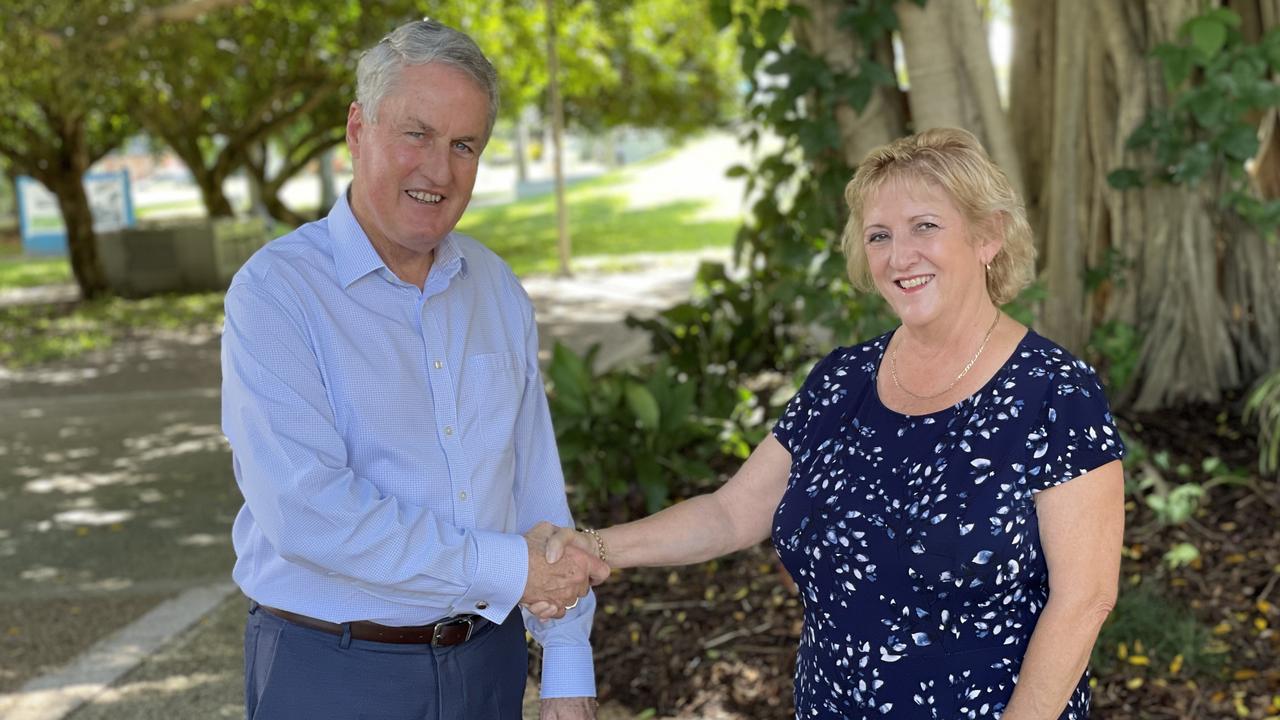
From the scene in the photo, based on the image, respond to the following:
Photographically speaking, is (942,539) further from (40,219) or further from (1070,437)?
(40,219)

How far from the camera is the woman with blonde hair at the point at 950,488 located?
2109mm

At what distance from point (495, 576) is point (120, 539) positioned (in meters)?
4.60

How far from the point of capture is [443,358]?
7.94 ft

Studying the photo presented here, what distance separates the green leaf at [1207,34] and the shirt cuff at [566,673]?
357 cm

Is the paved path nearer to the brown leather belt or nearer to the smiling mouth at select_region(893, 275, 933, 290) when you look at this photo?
the brown leather belt

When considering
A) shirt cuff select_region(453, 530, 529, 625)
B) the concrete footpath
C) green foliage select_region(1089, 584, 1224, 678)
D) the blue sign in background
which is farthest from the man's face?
the blue sign in background

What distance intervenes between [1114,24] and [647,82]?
1787cm

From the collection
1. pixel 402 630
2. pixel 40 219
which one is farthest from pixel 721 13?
pixel 40 219

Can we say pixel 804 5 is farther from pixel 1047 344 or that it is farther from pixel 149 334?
pixel 149 334

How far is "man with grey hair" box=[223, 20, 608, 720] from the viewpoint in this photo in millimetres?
2203

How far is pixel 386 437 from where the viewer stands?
2.31 metres

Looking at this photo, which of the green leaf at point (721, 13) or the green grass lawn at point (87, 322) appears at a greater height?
the green leaf at point (721, 13)

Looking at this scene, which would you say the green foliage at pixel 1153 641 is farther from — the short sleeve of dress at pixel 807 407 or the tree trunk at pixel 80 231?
the tree trunk at pixel 80 231

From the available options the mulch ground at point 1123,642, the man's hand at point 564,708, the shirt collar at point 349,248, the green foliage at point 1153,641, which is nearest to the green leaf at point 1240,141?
the mulch ground at point 1123,642
